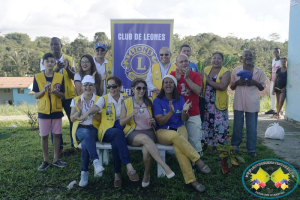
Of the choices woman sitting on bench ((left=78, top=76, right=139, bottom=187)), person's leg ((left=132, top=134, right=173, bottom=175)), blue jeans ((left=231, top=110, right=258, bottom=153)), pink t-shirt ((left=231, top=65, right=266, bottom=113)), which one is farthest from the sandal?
pink t-shirt ((left=231, top=65, right=266, bottom=113))

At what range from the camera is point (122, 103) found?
4.06 m

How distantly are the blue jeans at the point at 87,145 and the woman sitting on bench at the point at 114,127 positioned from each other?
0.50 ft

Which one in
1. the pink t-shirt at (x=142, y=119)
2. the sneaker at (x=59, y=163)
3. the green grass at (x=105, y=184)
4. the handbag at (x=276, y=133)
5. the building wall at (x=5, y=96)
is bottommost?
the building wall at (x=5, y=96)

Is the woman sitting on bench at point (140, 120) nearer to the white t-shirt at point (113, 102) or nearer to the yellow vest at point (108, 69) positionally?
the white t-shirt at point (113, 102)

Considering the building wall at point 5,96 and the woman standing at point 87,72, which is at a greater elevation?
the woman standing at point 87,72

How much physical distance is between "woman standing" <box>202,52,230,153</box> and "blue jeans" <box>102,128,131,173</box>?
178 cm

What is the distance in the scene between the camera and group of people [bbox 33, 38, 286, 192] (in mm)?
3785

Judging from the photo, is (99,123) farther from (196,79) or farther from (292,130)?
(292,130)

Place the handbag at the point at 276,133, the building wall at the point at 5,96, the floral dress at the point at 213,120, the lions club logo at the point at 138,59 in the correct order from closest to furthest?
the floral dress at the point at 213,120 → the lions club logo at the point at 138,59 → the handbag at the point at 276,133 → the building wall at the point at 5,96

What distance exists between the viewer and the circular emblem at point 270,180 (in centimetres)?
347

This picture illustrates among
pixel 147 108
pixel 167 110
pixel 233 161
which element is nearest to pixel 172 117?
pixel 167 110

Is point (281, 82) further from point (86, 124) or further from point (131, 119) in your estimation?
point (86, 124)

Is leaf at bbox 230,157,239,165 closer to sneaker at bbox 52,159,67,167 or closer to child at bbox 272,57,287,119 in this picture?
sneaker at bbox 52,159,67,167

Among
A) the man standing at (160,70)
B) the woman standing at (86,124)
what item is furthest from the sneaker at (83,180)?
the man standing at (160,70)
